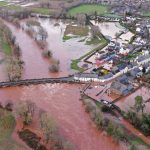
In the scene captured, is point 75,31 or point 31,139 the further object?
point 75,31

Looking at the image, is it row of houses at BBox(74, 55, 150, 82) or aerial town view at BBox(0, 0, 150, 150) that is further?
row of houses at BBox(74, 55, 150, 82)

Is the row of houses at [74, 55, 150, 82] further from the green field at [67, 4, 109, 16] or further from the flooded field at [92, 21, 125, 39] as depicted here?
the green field at [67, 4, 109, 16]

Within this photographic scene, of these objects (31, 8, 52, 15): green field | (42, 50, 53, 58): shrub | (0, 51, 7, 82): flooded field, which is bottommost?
(0, 51, 7, 82): flooded field

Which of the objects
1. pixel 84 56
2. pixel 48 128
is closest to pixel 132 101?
pixel 48 128

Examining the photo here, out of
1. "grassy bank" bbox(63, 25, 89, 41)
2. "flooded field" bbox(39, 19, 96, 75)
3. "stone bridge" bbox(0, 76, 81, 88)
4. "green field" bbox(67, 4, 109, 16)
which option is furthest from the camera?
"green field" bbox(67, 4, 109, 16)

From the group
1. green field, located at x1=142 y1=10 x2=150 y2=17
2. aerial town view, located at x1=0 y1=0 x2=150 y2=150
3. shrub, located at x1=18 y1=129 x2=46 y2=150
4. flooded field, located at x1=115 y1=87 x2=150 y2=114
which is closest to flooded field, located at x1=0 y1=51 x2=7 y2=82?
aerial town view, located at x1=0 y1=0 x2=150 y2=150

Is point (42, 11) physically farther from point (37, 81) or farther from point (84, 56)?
point (37, 81)

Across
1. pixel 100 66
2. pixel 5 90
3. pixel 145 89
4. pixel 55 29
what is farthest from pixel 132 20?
pixel 5 90
